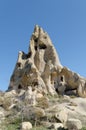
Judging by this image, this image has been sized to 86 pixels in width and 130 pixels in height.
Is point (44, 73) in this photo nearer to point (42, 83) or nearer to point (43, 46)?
point (42, 83)

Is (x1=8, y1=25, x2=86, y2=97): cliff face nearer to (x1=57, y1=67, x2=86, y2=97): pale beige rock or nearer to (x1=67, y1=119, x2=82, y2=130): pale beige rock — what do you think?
(x1=57, y1=67, x2=86, y2=97): pale beige rock

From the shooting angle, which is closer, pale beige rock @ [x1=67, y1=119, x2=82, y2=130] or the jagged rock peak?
pale beige rock @ [x1=67, y1=119, x2=82, y2=130]

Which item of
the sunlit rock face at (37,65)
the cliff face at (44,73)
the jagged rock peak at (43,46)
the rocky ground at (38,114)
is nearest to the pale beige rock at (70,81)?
the cliff face at (44,73)

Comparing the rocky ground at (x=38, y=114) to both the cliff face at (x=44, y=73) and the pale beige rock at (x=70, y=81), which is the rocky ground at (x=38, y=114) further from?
the pale beige rock at (x=70, y=81)

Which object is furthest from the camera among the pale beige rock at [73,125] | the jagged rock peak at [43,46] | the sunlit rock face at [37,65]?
the jagged rock peak at [43,46]

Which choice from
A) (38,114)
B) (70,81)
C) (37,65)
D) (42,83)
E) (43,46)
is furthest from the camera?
(43,46)

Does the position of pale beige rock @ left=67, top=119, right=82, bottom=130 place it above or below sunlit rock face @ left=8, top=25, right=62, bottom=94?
below

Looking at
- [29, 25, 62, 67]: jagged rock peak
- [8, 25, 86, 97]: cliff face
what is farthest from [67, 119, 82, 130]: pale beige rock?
[29, 25, 62, 67]: jagged rock peak

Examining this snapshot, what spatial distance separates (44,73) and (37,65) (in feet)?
7.40

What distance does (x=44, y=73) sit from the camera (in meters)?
44.4

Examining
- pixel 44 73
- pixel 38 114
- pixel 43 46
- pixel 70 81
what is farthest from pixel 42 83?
pixel 38 114

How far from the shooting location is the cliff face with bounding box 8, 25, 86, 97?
138 ft

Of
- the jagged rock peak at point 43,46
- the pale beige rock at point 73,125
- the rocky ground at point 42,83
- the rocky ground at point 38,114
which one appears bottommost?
the pale beige rock at point 73,125

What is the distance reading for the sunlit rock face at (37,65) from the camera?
137ft
